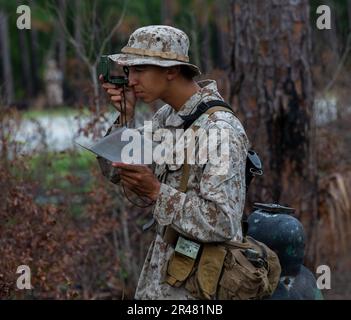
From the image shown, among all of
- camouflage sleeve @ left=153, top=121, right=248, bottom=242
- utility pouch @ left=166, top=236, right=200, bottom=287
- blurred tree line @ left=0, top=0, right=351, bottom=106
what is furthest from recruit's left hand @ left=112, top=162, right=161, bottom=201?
blurred tree line @ left=0, top=0, right=351, bottom=106

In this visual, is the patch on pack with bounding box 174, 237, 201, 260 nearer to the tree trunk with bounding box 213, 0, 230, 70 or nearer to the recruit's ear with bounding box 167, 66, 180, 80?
the recruit's ear with bounding box 167, 66, 180, 80

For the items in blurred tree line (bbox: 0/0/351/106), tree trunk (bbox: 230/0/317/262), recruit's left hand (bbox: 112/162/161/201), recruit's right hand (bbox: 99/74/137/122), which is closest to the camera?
recruit's left hand (bbox: 112/162/161/201)

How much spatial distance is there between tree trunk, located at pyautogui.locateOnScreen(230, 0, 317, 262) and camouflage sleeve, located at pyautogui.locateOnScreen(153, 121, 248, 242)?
3138 millimetres

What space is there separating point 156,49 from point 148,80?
149 millimetres

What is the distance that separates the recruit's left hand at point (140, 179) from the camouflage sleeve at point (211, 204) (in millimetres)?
45

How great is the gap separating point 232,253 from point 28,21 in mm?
3777

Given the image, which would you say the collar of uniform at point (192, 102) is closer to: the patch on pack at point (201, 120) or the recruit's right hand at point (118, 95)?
the patch on pack at point (201, 120)

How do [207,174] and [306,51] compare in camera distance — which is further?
[306,51]

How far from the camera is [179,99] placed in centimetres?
388

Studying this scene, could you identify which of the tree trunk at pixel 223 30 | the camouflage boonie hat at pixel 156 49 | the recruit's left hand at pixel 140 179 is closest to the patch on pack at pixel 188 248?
the recruit's left hand at pixel 140 179

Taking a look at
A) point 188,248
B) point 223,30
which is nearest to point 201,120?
point 188,248

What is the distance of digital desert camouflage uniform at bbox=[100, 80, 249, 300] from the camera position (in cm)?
356
